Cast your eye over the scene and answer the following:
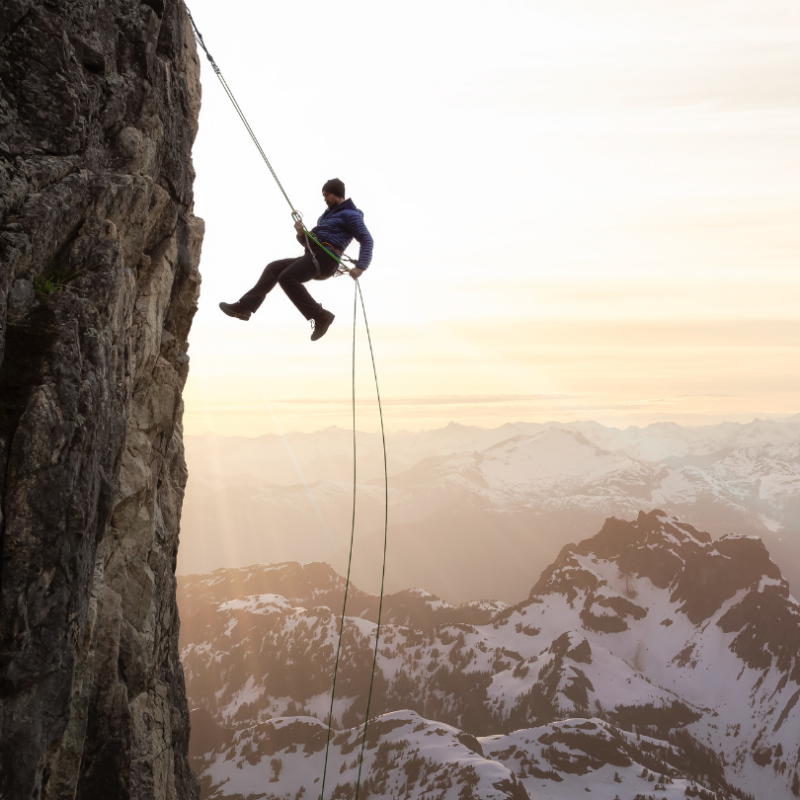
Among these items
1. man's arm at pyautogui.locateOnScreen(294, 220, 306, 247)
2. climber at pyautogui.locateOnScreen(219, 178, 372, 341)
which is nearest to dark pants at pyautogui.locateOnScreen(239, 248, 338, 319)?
climber at pyautogui.locateOnScreen(219, 178, 372, 341)

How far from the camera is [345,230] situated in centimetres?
1531

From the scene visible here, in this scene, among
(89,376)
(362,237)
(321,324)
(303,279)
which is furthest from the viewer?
(321,324)

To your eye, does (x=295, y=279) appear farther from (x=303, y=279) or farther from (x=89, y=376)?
(x=89, y=376)

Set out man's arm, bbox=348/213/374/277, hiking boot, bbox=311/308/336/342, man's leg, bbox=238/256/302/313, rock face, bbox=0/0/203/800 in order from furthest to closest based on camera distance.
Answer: hiking boot, bbox=311/308/336/342, man's leg, bbox=238/256/302/313, man's arm, bbox=348/213/374/277, rock face, bbox=0/0/203/800

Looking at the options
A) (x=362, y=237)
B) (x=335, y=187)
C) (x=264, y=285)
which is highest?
(x=335, y=187)

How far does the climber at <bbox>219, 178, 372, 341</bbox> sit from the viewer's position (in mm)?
15141

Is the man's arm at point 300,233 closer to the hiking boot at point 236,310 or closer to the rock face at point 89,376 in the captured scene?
the hiking boot at point 236,310

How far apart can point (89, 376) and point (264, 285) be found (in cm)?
634

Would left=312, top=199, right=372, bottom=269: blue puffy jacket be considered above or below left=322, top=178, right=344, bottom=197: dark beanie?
below

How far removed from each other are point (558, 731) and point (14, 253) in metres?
197

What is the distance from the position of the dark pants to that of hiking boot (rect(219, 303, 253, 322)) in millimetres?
104

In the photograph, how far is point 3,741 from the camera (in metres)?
8.76

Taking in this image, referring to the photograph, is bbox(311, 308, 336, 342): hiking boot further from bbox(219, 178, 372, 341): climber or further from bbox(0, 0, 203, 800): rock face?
bbox(0, 0, 203, 800): rock face

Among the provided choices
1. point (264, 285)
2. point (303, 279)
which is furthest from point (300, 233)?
point (264, 285)
